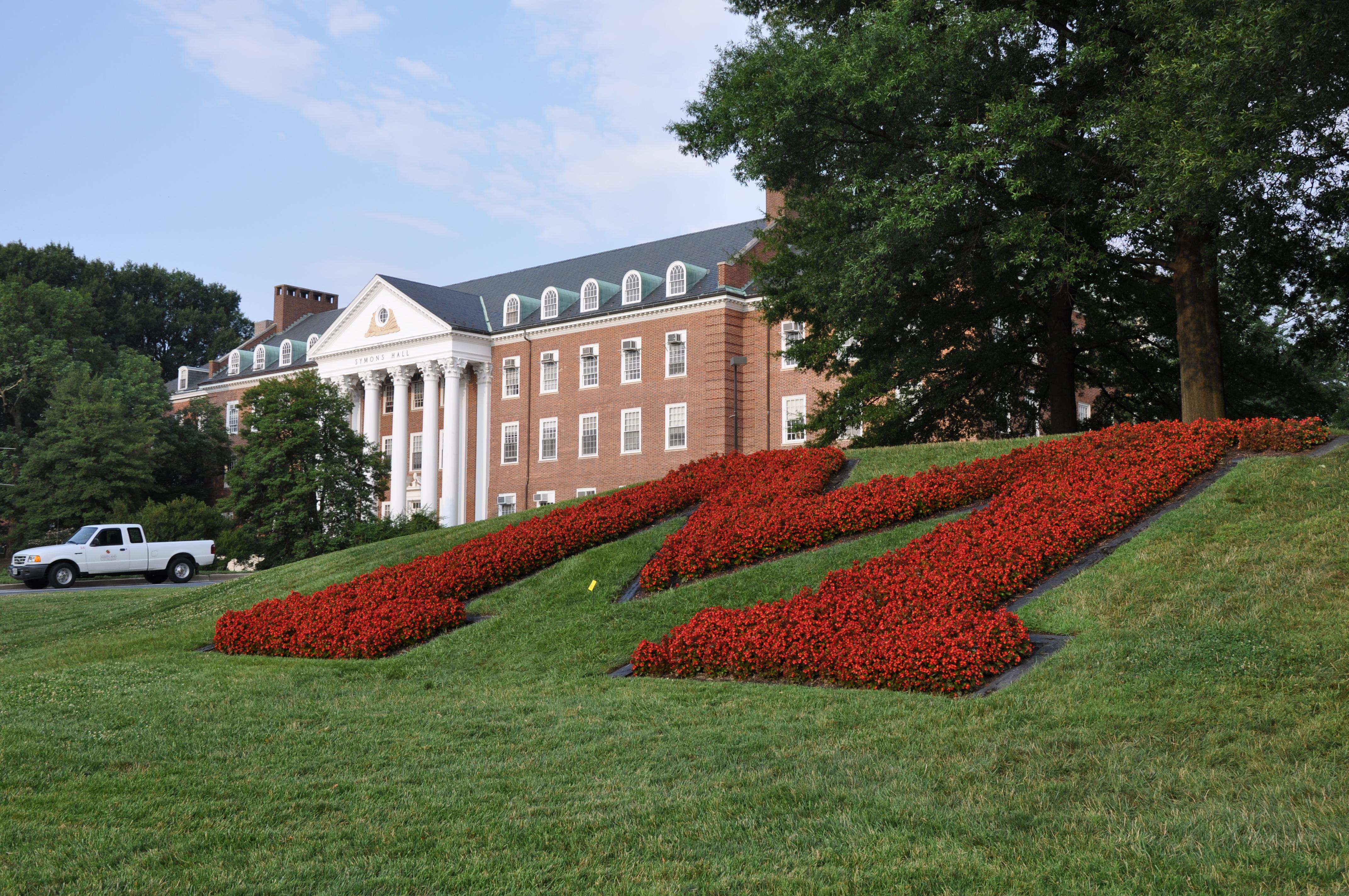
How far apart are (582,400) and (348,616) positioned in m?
36.0

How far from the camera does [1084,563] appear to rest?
37.2 feet

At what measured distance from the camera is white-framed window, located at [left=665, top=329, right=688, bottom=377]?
152ft

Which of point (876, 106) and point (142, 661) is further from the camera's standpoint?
point (876, 106)

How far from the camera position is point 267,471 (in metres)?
44.1

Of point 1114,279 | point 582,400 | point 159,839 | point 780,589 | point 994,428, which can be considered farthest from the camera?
point 582,400

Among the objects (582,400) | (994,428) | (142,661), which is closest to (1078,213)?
(994,428)

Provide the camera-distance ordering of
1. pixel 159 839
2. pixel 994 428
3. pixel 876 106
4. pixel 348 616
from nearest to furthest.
A: 1. pixel 159 839
2. pixel 348 616
3. pixel 876 106
4. pixel 994 428

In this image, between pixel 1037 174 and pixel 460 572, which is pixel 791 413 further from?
pixel 460 572

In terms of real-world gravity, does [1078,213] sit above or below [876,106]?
below

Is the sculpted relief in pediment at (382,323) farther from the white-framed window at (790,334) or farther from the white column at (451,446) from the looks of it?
the white-framed window at (790,334)

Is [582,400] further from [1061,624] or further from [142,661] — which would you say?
[1061,624]

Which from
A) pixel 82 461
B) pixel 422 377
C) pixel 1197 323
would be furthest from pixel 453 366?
pixel 1197 323

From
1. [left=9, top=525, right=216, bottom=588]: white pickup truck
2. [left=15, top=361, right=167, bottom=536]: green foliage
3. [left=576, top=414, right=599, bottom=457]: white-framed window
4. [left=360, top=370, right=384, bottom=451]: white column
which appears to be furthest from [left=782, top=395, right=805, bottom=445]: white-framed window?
[left=15, top=361, right=167, bottom=536]: green foliage

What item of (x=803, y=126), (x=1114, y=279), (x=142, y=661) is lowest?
(x=142, y=661)
